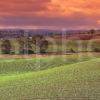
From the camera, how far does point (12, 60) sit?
2009cm

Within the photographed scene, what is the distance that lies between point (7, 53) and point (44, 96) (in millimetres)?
10479

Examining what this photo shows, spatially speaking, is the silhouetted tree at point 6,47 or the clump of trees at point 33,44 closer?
the clump of trees at point 33,44

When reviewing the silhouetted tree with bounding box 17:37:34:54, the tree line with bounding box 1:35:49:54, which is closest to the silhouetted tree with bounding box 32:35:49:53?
the tree line with bounding box 1:35:49:54

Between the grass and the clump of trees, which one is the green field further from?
the clump of trees

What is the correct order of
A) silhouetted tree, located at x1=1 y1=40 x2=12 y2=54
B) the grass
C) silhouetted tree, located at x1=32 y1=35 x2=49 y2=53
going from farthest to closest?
silhouetted tree, located at x1=1 y1=40 x2=12 y2=54 → silhouetted tree, located at x1=32 y1=35 x2=49 y2=53 → the grass

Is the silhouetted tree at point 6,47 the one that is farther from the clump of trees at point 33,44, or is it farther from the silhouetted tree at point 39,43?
the silhouetted tree at point 39,43

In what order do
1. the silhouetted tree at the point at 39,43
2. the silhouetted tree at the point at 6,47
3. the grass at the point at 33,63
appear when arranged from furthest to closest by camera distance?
the silhouetted tree at the point at 6,47
the silhouetted tree at the point at 39,43
the grass at the point at 33,63

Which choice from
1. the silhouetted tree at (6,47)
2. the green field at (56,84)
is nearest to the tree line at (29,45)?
the silhouetted tree at (6,47)

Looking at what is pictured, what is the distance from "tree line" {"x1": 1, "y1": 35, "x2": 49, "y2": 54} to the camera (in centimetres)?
2156

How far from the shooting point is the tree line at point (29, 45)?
21562mm

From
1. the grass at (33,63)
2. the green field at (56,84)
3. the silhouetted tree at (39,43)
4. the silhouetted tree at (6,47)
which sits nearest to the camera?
the green field at (56,84)

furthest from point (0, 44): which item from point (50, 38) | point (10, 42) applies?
point (50, 38)

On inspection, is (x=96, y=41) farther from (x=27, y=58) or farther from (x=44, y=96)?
(x=44, y=96)

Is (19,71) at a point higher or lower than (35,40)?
lower
